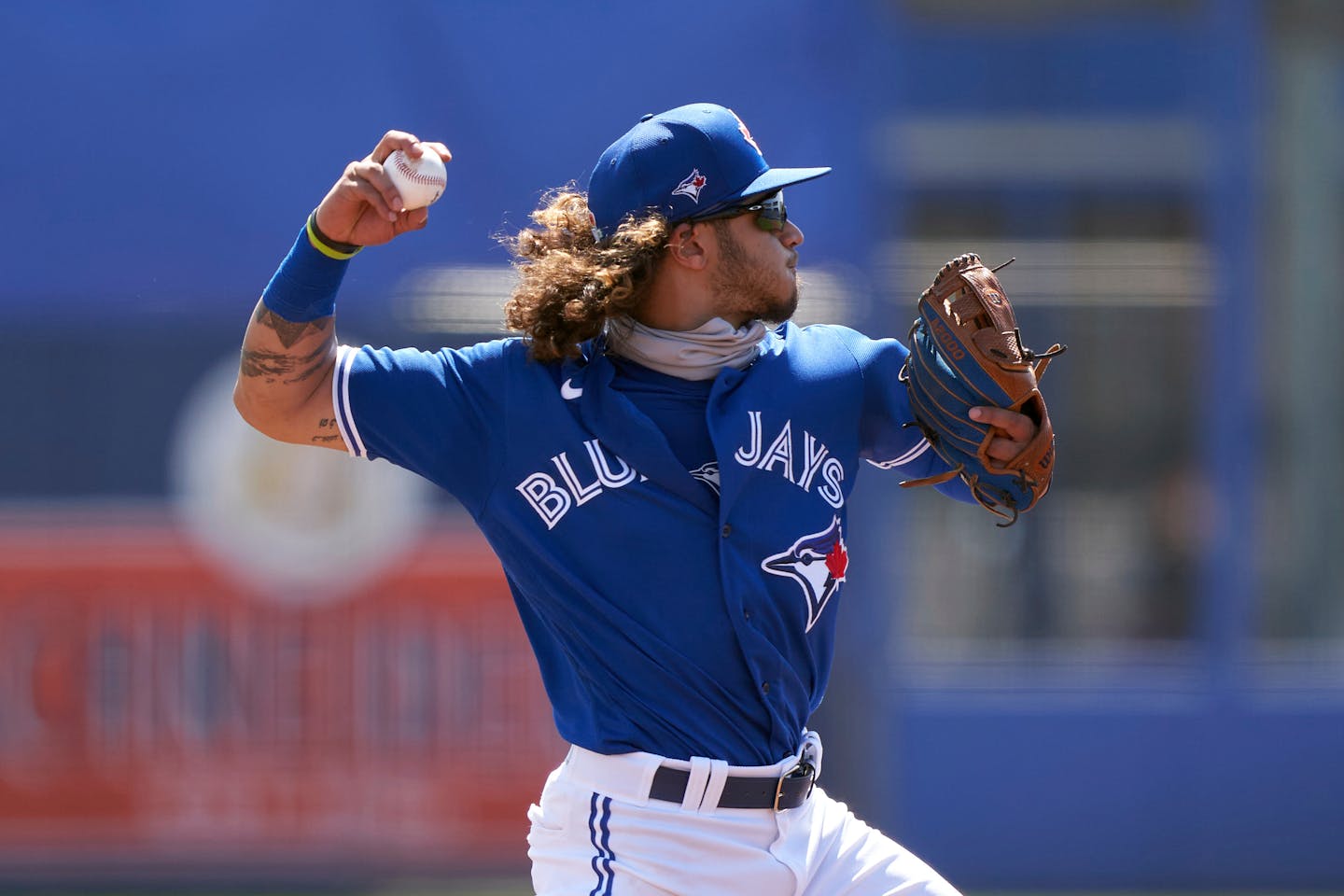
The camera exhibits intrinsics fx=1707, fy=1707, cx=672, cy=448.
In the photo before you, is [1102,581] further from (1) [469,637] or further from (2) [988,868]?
(1) [469,637]

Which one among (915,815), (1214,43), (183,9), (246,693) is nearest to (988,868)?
(915,815)

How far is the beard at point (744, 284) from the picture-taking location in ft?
9.39

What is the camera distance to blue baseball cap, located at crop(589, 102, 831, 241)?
2.82 m

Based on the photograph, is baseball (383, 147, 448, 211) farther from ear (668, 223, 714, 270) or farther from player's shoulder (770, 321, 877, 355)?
player's shoulder (770, 321, 877, 355)

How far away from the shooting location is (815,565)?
2.74 meters

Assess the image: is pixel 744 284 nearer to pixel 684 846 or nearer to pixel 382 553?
pixel 684 846

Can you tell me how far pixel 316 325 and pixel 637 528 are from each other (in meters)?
0.59

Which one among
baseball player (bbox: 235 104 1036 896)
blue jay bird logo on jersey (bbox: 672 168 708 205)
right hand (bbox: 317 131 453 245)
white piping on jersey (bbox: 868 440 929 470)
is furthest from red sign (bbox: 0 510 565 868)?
right hand (bbox: 317 131 453 245)

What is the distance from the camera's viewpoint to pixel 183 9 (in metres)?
6.25

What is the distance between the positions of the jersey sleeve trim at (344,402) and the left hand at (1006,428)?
98 centimetres

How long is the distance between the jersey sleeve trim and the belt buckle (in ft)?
2.80

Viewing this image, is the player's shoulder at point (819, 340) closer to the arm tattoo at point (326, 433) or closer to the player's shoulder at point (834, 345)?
the player's shoulder at point (834, 345)

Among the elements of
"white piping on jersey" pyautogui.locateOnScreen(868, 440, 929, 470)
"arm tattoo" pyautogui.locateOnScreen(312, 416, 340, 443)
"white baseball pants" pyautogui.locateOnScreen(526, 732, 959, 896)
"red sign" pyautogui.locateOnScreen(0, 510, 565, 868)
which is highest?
"arm tattoo" pyautogui.locateOnScreen(312, 416, 340, 443)

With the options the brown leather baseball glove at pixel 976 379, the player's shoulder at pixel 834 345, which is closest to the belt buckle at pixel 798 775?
the brown leather baseball glove at pixel 976 379
